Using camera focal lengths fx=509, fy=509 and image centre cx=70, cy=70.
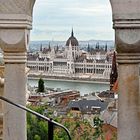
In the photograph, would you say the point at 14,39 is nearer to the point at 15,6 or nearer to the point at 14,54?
the point at 14,54

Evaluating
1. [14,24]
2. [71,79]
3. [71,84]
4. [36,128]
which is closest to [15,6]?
[14,24]

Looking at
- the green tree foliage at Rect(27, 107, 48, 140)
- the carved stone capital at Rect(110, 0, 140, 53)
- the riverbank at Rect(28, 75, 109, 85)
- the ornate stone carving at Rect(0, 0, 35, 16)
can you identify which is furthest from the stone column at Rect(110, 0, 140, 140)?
the riverbank at Rect(28, 75, 109, 85)

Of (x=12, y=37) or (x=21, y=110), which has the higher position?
(x=12, y=37)

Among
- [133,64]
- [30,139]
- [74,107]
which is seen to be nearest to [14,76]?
[133,64]

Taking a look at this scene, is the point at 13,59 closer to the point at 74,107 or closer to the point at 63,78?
the point at 74,107

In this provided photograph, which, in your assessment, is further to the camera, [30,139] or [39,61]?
[39,61]

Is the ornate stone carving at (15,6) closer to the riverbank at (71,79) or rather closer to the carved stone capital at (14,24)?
the carved stone capital at (14,24)

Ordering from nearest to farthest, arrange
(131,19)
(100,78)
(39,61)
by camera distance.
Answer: (131,19) < (100,78) < (39,61)
